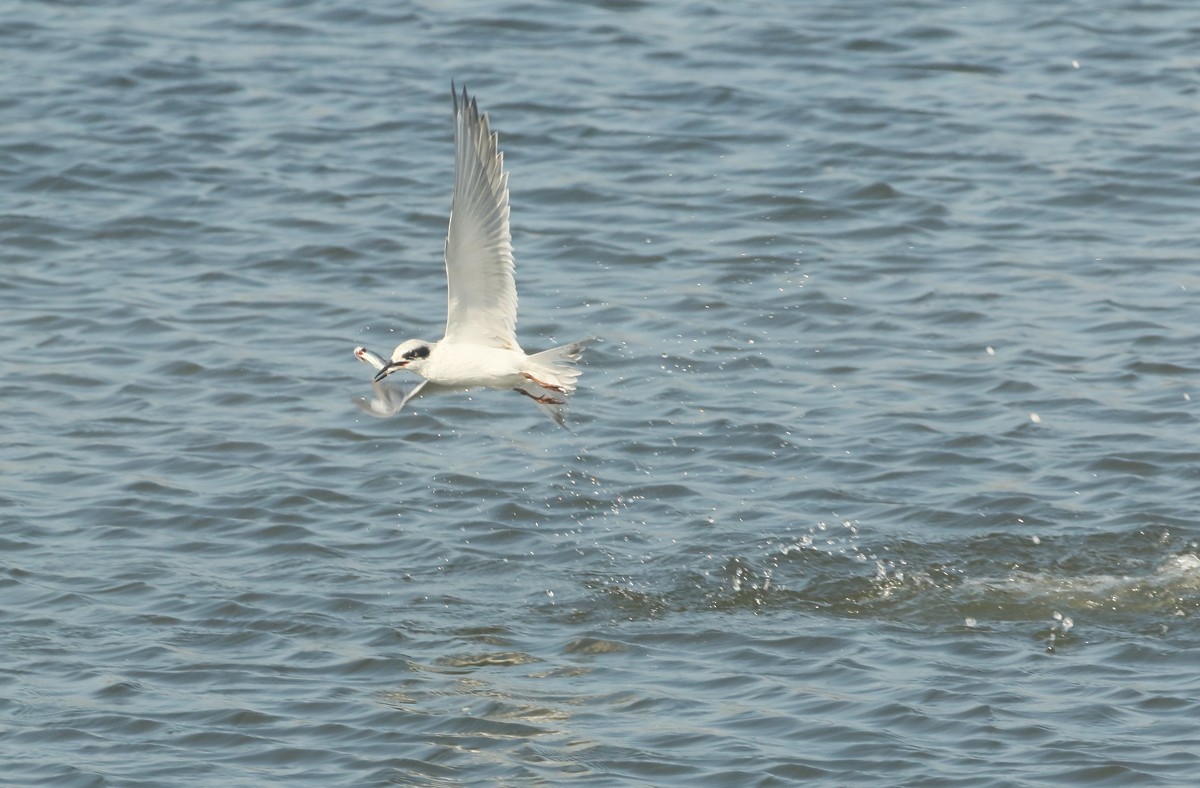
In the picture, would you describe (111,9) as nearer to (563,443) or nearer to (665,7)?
(665,7)

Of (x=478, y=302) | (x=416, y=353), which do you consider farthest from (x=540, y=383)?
(x=416, y=353)

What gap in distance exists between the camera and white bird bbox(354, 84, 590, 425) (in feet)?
26.7

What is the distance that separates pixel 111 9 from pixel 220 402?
317 inches

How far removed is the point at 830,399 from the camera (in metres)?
11.0

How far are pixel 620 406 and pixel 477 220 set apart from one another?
3.12m

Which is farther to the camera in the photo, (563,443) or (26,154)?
(26,154)

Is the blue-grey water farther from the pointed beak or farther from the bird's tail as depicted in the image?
the pointed beak

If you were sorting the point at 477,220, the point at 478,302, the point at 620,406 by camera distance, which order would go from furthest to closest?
the point at 620,406 < the point at 478,302 < the point at 477,220

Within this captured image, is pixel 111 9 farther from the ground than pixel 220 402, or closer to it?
farther from the ground

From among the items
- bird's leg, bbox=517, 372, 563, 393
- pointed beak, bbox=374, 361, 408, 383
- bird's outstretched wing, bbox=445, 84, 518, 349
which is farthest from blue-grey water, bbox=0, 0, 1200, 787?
bird's outstretched wing, bbox=445, 84, 518, 349

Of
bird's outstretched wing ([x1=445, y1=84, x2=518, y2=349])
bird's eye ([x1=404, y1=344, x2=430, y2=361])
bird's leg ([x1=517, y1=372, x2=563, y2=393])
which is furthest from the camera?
bird's leg ([x1=517, y1=372, x2=563, y2=393])

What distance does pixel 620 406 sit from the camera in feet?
36.4

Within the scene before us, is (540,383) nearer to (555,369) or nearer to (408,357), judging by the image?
(555,369)

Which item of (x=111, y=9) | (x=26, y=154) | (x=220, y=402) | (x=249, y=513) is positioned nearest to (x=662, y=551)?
(x=249, y=513)
